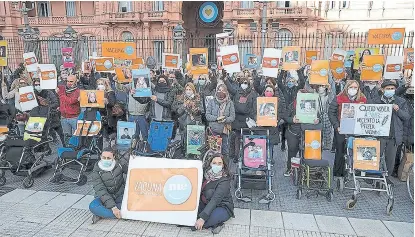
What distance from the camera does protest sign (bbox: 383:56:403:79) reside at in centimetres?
795

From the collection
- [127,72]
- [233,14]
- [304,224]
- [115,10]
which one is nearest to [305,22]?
[233,14]

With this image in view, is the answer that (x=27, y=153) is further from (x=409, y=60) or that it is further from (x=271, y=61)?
(x=409, y=60)

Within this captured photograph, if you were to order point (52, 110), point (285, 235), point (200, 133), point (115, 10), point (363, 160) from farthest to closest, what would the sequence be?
point (115, 10)
point (52, 110)
point (200, 133)
point (363, 160)
point (285, 235)

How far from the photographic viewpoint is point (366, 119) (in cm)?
589

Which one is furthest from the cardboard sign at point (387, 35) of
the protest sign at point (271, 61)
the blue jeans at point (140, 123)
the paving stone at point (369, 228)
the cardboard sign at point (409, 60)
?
the blue jeans at point (140, 123)

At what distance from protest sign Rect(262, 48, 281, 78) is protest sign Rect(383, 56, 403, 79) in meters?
2.77

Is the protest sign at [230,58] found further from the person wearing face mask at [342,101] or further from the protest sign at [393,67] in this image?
the protest sign at [393,67]

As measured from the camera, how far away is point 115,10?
1141 inches

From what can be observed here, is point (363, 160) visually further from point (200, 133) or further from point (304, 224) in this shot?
point (200, 133)

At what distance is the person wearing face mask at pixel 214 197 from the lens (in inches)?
190

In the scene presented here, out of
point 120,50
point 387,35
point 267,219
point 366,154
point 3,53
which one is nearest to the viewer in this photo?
point 267,219

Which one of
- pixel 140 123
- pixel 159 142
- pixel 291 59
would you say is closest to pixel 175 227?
pixel 159 142

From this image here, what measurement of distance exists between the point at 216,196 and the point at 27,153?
456cm

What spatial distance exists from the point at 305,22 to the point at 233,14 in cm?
589
